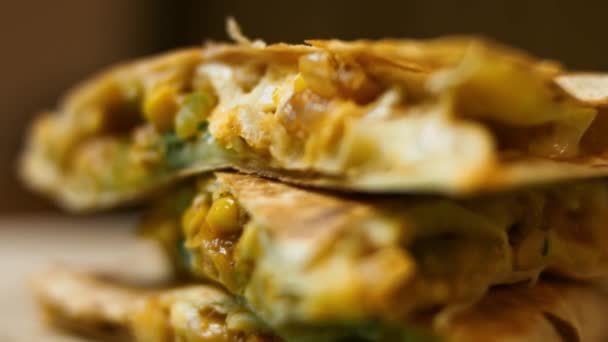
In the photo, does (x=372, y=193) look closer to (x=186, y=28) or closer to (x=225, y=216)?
(x=225, y=216)

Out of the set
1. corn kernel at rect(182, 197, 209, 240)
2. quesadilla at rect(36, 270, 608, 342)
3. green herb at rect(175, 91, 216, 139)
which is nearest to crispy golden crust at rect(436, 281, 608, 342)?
quesadilla at rect(36, 270, 608, 342)

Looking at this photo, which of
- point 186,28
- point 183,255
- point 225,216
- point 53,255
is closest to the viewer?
point 225,216

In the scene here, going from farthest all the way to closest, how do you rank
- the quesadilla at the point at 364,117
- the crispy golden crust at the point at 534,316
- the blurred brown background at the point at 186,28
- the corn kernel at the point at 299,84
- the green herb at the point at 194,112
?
the blurred brown background at the point at 186,28 < the green herb at the point at 194,112 < the corn kernel at the point at 299,84 < the crispy golden crust at the point at 534,316 < the quesadilla at the point at 364,117

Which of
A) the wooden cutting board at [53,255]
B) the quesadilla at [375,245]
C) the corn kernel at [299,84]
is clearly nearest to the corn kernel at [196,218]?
the quesadilla at [375,245]

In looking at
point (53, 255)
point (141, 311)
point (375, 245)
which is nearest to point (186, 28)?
point (53, 255)

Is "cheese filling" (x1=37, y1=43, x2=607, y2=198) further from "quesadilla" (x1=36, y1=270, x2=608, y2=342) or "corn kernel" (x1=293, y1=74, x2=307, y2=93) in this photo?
"quesadilla" (x1=36, y1=270, x2=608, y2=342)

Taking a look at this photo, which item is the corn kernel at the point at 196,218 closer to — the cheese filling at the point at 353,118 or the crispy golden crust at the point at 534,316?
the cheese filling at the point at 353,118

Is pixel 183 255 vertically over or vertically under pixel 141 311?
over

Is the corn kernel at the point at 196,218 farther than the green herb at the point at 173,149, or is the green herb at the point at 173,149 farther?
the green herb at the point at 173,149
